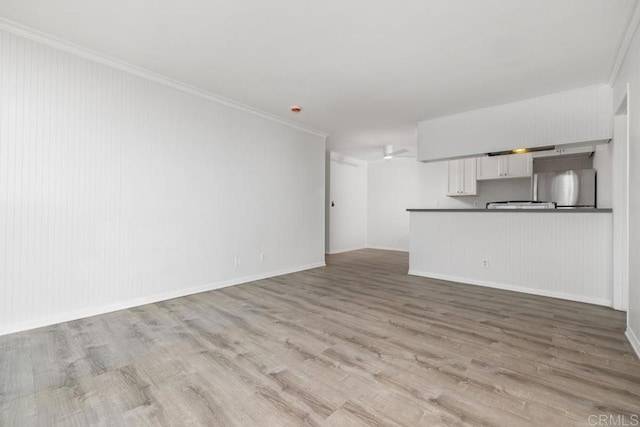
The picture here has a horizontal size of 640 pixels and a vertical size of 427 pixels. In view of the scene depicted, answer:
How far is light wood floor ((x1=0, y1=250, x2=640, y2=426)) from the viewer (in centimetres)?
152

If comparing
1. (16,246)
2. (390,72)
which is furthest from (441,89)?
(16,246)

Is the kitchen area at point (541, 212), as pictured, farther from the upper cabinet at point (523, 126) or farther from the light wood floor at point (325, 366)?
the light wood floor at point (325, 366)

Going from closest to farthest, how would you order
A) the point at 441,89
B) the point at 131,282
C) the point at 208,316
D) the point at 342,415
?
1. the point at 342,415
2. the point at 208,316
3. the point at 131,282
4. the point at 441,89

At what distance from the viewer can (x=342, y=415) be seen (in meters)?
1.50

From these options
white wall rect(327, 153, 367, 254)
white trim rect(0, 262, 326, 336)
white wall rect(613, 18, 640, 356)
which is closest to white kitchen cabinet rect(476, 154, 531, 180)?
white wall rect(613, 18, 640, 356)

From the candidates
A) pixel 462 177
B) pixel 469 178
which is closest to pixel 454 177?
pixel 462 177

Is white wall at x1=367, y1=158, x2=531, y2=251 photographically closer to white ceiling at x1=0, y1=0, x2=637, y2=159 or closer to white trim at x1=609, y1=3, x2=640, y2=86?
white ceiling at x1=0, y1=0, x2=637, y2=159

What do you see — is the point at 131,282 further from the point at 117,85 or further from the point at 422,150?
the point at 422,150

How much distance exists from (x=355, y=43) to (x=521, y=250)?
11.2 ft

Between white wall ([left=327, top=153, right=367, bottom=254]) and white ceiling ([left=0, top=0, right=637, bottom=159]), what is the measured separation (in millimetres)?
3773

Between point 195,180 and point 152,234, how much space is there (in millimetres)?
848

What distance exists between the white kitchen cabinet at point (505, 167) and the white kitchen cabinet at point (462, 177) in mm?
137

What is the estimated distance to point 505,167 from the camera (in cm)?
551

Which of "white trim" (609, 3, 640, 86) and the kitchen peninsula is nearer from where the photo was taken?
"white trim" (609, 3, 640, 86)
